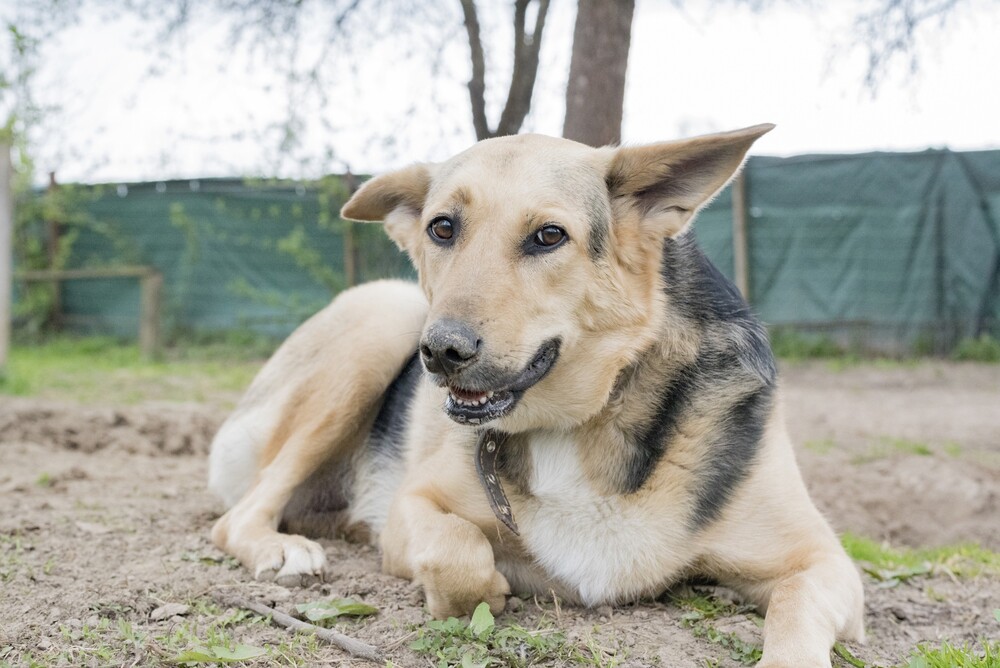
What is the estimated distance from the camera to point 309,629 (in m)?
2.42

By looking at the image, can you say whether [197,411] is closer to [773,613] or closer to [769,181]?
[773,613]

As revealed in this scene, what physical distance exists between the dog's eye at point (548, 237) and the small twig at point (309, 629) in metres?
1.22

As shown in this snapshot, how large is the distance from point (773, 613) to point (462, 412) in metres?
1.01

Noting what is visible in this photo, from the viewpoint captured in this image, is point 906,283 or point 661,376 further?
point 906,283

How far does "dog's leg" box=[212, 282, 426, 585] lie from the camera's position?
3520 millimetres

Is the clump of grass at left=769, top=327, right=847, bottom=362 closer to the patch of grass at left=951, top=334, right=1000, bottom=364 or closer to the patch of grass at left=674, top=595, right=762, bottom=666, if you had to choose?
the patch of grass at left=951, top=334, right=1000, bottom=364

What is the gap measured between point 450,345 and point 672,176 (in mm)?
972

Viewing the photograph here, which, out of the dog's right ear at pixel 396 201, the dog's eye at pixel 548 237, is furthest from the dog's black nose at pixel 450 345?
the dog's right ear at pixel 396 201

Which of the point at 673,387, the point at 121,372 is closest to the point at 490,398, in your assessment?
the point at 673,387

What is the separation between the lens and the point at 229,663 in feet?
7.21

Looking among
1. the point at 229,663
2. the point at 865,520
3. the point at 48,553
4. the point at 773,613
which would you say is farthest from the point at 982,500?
the point at 48,553

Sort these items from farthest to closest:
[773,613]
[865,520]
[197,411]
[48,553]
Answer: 1. [197,411]
2. [865,520]
3. [48,553]
4. [773,613]

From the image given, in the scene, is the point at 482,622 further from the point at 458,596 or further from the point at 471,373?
the point at 471,373

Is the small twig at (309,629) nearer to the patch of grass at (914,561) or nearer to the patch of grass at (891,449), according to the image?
the patch of grass at (914,561)
